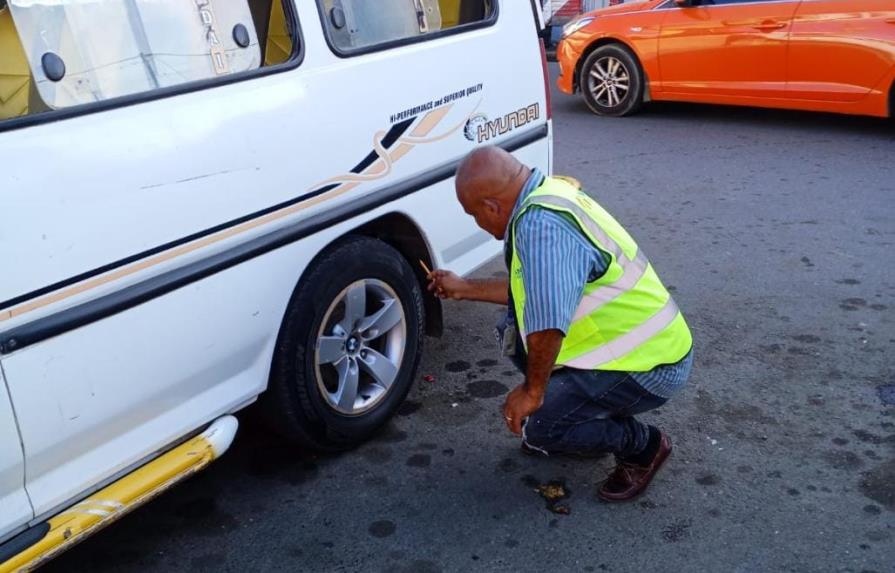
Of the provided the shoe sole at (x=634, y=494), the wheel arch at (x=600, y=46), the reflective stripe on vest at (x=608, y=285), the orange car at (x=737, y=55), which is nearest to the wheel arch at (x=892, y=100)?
the orange car at (x=737, y=55)

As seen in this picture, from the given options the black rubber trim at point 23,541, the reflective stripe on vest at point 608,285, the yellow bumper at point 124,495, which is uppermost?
the reflective stripe on vest at point 608,285

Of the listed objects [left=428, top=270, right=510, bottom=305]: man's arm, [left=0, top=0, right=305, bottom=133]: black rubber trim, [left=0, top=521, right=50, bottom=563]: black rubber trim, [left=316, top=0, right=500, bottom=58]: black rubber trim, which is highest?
[left=0, top=0, right=305, bottom=133]: black rubber trim

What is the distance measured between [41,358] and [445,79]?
6.00 feet

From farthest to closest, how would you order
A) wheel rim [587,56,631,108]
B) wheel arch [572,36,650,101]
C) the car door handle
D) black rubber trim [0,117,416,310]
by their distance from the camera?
wheel rim [587,56,631,108] → wheel arch [572,36,650,101] → the car door handle → black rubber trim [0,117,416,310]

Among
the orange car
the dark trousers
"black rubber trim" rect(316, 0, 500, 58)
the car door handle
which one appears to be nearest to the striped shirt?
the dark trousers

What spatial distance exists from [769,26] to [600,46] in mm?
1708

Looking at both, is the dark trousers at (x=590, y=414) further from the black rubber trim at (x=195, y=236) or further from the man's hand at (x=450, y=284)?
the black rubber trim at (x=195, y=236)

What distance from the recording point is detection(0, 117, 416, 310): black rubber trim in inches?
90.6

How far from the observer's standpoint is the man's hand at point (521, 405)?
9.16 ft

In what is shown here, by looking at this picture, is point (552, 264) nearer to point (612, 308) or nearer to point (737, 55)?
point (612, 308)

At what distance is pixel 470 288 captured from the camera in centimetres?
326

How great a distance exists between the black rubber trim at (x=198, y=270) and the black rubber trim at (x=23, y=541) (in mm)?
A: 475

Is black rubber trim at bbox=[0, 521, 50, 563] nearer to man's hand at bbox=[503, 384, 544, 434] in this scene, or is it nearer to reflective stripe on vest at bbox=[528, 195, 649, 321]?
man's hand at bbox=[503, 384, 544, 434]

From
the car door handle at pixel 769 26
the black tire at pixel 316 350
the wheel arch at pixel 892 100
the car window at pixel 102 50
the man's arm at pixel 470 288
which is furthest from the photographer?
the car door handle at pixel 769 26
